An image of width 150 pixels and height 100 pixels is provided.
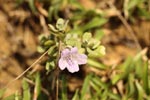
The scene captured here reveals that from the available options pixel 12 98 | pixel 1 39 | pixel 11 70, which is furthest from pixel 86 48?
pixel 1 39

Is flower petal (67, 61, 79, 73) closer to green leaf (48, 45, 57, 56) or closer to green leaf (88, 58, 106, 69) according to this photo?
green leaf (48, 45, 57, 56)

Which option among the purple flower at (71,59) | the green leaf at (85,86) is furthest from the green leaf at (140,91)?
the purple flower at (71,59)

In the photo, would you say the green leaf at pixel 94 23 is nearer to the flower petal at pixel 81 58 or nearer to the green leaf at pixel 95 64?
the green leaf at pixel 95 64

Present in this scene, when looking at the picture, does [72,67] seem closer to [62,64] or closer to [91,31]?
[62,64]

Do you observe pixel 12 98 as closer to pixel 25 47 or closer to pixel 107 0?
pixel 25 47

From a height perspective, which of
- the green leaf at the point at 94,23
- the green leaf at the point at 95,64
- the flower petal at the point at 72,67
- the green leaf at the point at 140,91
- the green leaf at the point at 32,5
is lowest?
the green leaf at the point at 140,91

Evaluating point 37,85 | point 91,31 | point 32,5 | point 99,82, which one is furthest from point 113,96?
→ point 32,5
